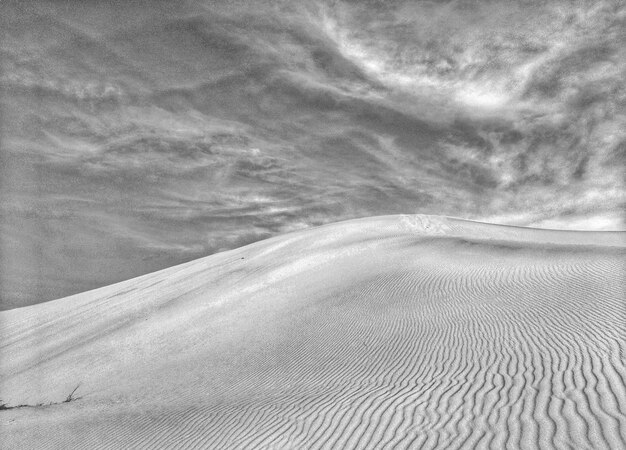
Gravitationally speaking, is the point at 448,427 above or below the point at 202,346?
above

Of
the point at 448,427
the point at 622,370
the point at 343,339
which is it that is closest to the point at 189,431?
the point at 448,427

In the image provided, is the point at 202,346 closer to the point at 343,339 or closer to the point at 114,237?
the point at 343,339

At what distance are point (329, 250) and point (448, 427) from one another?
2042 centimetres

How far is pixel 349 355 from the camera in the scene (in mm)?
11312

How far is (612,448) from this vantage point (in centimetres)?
441

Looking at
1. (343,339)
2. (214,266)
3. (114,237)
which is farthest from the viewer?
(114,237)

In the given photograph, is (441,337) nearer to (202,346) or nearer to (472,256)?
(202,346)

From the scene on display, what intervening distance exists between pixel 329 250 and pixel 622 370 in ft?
65.1

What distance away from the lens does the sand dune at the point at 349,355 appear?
6.08 metres

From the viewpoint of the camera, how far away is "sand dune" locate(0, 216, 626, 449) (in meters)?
6.08

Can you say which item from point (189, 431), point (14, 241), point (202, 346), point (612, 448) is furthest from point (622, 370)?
point (14, 241)

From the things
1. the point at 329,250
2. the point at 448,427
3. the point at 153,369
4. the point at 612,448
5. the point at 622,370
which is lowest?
the point at 153,369

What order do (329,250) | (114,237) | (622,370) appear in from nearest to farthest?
(622,370)
(329,250)
(114,237)

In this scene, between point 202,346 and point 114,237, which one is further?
point 114,237
